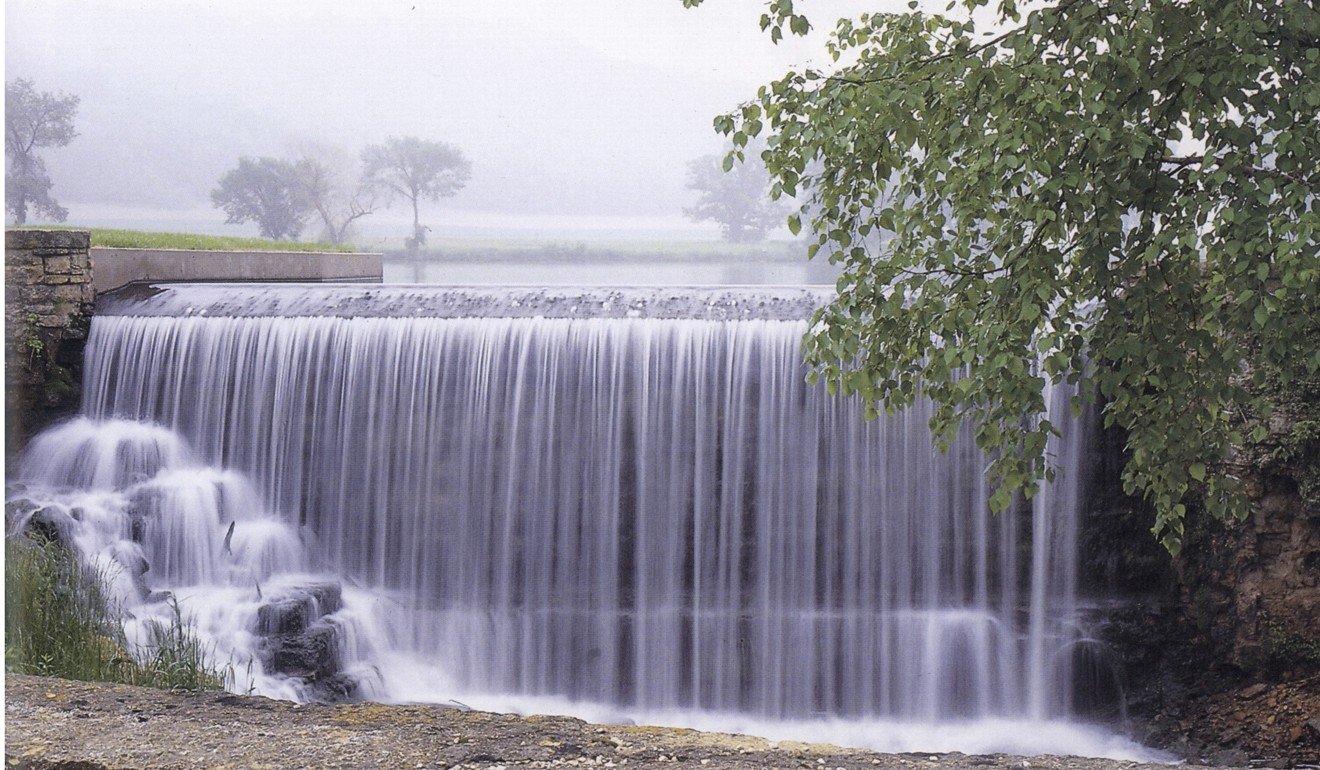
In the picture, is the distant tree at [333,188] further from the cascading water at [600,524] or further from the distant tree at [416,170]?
the cascading water at [600,524]

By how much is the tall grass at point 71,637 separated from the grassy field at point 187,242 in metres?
1.89

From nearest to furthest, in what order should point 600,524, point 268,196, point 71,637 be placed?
1. point 71,637
2. point 600,524
3. point 268,196

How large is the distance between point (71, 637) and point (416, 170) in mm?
6348

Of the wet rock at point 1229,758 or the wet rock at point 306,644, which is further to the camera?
the wet rock at point 306,644

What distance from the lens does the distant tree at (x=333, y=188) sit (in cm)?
952

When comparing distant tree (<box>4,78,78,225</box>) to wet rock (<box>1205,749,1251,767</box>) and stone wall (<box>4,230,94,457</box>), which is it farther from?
wet rock (<box>1205,749,1251,767</box>)

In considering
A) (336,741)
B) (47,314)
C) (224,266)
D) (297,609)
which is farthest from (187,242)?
(336,741)

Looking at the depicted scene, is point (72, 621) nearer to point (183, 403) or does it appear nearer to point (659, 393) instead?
point (183, 403)

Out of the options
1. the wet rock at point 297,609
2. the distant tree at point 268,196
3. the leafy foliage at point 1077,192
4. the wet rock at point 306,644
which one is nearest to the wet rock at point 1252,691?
the leafy foliage at point 1077,192

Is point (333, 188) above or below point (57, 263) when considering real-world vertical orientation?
above

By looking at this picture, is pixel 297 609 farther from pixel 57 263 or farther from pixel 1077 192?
pixel 1077 192

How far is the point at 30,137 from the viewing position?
4848mm

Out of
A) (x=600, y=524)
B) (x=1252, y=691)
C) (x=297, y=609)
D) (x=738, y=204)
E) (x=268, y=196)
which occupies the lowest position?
(x=1252, y=691)

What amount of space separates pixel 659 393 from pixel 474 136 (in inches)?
182
